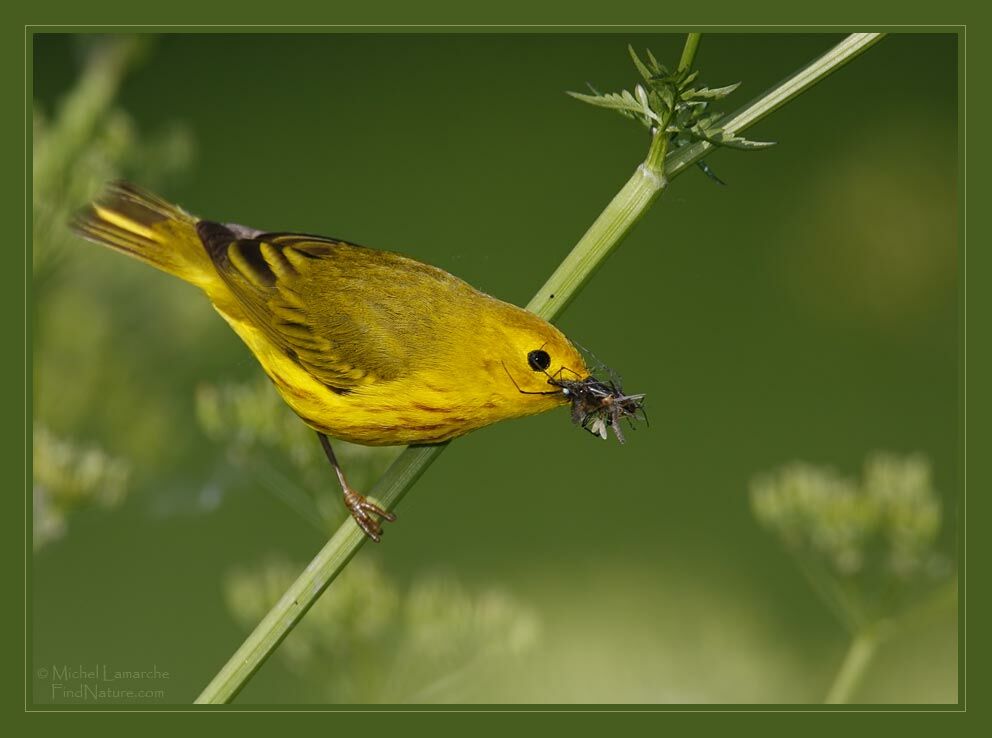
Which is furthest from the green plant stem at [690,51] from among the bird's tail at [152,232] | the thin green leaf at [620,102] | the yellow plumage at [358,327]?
the bird's tail at [152,232]

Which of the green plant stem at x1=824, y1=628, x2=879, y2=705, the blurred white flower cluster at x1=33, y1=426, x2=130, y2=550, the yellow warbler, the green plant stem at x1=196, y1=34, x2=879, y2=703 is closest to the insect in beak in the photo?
the yellow warbler

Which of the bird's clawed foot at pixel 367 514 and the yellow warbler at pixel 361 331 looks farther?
the yellow warbler at pixel 361 331

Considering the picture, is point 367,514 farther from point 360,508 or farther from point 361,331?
point 361,331

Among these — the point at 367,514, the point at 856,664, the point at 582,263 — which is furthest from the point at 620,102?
the point at 856,664

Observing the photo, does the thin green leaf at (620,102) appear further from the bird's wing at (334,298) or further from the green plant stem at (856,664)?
the green plant stem at (856,664)

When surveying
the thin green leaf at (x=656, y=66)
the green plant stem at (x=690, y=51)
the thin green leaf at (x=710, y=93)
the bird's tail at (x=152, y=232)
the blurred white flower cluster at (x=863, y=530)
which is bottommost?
the bird's tail at (x=152, y=232)

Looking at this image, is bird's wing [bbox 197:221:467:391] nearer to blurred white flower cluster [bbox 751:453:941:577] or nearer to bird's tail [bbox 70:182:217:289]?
bird's tail [bbox 70:182:217:289]
